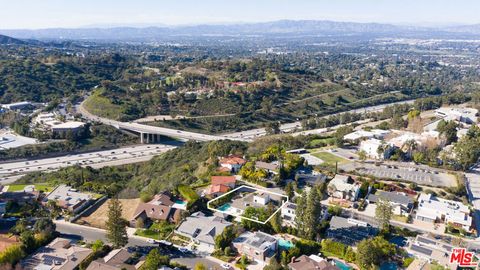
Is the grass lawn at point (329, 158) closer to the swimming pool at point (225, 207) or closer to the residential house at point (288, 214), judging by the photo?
the residential house at point (288, 214)

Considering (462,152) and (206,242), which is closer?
(206,242)

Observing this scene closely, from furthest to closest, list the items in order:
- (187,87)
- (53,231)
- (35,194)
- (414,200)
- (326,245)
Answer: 1. (187,87)
2. (35,194)
3. (414,200)
4. (53,231)
5. (326,245)

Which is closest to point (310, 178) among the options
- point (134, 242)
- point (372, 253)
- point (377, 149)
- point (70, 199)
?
point (377, 149)

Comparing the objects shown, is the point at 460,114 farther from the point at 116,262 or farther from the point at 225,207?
the point at 116,262

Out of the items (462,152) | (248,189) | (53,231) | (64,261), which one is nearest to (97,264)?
(64,261)

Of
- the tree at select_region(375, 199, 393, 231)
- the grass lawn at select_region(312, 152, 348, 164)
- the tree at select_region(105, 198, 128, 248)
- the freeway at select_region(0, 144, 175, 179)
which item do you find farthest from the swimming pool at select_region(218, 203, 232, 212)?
the freeway at select_region(0, 144, 175, 179)

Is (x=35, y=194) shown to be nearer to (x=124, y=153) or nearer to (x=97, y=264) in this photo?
(x=97, y=264)
